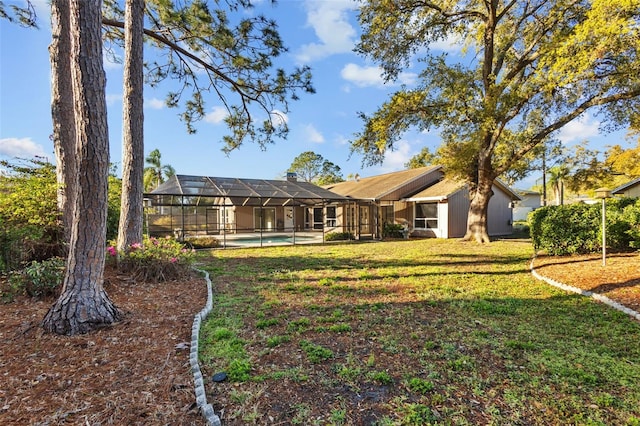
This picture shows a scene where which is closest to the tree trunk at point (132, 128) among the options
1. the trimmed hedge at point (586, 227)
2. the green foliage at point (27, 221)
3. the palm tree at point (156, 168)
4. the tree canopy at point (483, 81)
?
the green foliage at point (27, 221)

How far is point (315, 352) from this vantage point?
3229mm

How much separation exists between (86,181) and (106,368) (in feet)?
6.64

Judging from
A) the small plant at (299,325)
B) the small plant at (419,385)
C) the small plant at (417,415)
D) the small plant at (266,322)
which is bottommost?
the small plant at (417,415)

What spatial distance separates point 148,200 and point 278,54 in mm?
8449

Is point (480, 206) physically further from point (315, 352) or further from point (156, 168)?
point (156, 168)

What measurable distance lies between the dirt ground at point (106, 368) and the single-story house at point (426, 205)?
11.9 m

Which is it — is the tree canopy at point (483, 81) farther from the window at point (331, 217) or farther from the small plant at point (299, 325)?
the small plant at point (299, 325)

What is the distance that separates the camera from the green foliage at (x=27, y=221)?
17.0 ft

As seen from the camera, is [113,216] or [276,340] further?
[113,216]

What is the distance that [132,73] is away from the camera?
654 centimetres

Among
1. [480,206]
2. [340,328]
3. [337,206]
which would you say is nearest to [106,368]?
[340,328]

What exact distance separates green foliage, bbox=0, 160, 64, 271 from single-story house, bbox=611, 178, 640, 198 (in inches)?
674

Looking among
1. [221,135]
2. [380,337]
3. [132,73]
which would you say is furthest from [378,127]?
[380,337]

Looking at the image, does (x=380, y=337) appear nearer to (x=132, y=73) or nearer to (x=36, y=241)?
(x=36, y=241)
